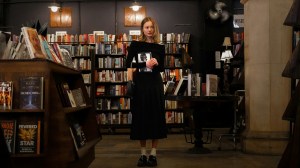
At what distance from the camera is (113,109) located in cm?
966

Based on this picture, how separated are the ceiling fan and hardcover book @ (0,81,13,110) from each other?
8.34m

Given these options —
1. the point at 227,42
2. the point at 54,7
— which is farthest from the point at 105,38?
the point at 227,42

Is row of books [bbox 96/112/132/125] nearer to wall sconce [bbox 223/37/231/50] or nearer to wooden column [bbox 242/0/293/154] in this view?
wall sconce [bbox 223/37/231/50]

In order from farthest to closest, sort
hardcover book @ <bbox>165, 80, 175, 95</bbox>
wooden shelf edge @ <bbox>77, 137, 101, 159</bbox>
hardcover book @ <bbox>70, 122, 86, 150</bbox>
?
hardcover book @ <bbox>165, 80, 175, 95</bbox> → hardcover book @ <bbox>70, 122, 86, 150</bbox> → wooden shelf edge @ <bbox>77, 137, 101, 159</bbox>

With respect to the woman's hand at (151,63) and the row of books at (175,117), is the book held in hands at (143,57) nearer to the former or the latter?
the woman's hand at (151,63)

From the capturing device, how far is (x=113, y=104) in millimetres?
9742

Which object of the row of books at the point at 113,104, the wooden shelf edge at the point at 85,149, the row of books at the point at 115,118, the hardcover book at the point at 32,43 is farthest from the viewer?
the row of books at the point at 113,104

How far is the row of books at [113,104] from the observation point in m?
9.65

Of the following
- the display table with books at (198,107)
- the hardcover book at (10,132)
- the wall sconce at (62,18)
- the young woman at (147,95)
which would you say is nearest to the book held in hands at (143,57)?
the young woman at (147,95)

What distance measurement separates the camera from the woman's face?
14.3 ft

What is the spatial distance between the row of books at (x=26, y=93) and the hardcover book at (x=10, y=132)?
0.11 metres

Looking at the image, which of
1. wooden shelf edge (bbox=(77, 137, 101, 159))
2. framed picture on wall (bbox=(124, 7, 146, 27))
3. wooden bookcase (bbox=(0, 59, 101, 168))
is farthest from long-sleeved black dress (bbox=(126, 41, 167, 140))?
framed picture on wall (bbox=(124, 7, 146, 27))

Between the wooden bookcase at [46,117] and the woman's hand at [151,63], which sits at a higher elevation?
the woman's hand at [151,63]

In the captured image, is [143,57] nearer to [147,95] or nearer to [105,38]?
[147,95]
